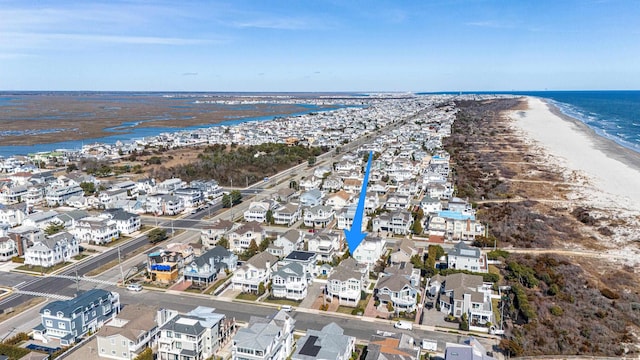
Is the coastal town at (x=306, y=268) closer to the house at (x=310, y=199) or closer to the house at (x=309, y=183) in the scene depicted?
the house at (x=310, y=199)

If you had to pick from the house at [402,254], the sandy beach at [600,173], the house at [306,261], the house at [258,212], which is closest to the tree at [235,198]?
the house at [258,212]

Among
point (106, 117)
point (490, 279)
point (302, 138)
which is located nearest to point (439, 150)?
point (302, 138)

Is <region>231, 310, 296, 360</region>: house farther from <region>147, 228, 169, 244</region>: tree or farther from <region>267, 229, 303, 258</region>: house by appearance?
<region>147, 228, 169, 244</region>: tree

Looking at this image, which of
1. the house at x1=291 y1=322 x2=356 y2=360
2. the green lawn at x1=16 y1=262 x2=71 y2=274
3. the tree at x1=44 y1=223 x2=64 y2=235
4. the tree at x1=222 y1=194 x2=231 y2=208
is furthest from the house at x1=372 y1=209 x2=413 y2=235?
the tree at x1=44 y1=223 x2=64 y2=235

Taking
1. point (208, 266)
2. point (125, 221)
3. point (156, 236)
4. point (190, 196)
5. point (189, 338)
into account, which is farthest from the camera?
point (190, 196)

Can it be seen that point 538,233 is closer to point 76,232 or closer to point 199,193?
point 199,193

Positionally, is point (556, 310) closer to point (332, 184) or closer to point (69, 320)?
point (69, 320)

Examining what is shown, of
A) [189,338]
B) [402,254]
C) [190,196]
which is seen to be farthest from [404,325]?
[190,196]
